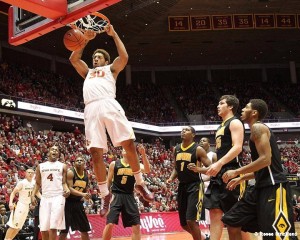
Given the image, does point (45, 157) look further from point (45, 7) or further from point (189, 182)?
point (45, 7)

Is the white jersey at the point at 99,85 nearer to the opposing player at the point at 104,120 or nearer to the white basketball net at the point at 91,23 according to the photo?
the opposing player at the point at 104,120

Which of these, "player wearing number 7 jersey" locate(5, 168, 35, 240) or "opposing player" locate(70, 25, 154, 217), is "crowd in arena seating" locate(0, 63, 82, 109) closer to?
"player wearing number 7 jersey" locate(5, 168, 35, 240)

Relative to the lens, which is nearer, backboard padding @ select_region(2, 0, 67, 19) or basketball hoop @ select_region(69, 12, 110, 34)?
backboard padding @ select_region(2, 0, 67, 19)

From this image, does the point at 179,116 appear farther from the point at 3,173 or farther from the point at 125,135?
the point at 125,135

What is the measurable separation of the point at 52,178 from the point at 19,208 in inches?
99.0

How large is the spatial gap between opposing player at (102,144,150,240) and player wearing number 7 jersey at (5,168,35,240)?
3312 mm

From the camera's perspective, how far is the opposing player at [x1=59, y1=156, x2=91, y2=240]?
8453mm

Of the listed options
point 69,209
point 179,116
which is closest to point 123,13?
point 179,116

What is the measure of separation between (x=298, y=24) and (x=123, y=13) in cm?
1064

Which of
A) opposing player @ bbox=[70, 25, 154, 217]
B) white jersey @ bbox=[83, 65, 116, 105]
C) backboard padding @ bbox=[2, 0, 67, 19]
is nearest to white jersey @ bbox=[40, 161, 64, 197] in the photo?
opposing player @ bbox=[70, 25, 154, 217]

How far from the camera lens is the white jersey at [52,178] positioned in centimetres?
859

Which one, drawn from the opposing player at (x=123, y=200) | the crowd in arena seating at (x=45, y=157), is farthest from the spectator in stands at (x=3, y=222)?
the opposing player at (x=123, y=200)

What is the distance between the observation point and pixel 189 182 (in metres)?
7.30

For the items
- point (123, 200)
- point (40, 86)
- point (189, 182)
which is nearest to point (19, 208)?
point (123, 200)
